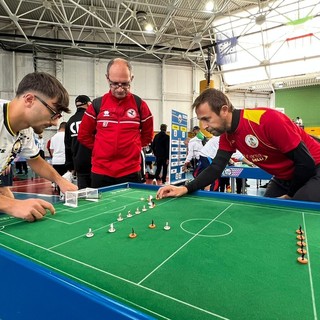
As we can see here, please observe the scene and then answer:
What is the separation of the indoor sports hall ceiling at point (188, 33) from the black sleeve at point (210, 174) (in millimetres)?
9489

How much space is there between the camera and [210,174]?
84.4 inches

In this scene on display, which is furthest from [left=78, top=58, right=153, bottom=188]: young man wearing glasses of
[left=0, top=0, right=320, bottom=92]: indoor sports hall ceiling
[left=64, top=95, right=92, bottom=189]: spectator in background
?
[left=0, top=0, right=320, bottom=92]: indoor sports hall ceiling

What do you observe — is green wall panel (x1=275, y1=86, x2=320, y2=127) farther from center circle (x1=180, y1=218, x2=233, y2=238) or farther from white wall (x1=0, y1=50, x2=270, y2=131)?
center circle (x1=180, y1=218, x2=233, y2=238)

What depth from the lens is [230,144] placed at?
7.33ft

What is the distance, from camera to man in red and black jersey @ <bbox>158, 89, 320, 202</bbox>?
178 centimetres

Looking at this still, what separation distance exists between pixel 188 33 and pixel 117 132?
12386 mm

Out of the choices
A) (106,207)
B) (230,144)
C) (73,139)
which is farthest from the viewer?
(73,139)

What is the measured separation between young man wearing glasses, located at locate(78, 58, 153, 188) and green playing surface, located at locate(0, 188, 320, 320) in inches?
33.8

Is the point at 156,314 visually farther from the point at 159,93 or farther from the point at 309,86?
the point at 309,86

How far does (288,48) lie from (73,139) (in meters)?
12.0

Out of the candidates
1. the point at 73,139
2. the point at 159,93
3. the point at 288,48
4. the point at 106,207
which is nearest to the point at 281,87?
the point at 288,48

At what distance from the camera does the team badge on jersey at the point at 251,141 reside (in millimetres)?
1944

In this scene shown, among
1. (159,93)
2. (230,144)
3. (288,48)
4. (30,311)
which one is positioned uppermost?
(288,48)

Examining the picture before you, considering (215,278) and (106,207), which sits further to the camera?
(106,207)
